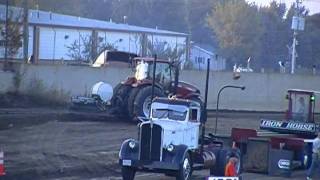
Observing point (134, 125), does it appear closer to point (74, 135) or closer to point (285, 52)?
point (74, 135)

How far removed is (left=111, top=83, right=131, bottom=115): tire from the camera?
31.4 metres

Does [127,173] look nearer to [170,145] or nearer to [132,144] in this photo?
[132,144]

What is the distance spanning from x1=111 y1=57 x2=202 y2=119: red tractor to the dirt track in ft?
2.48

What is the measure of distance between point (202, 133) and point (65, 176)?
139 inches

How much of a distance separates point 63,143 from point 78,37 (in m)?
53.4

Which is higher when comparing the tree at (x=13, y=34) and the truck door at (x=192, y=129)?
the tree at (x=13, y=34)

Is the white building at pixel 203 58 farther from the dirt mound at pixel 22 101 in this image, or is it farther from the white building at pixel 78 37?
the dirt mound at pixel 22 101

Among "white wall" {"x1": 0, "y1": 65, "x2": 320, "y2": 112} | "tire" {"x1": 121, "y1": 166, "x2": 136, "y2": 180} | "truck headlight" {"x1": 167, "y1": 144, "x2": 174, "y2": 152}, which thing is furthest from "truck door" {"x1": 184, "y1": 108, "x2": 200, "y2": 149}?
"white wall" {"x1": 0, "y1": 65, "x2": 320, "y2": 112}

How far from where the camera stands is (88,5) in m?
124

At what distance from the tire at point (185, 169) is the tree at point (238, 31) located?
85.3 m

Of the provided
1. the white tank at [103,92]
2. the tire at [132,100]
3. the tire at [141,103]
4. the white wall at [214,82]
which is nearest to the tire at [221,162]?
the tire at [141,103]

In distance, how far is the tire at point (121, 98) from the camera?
103ft

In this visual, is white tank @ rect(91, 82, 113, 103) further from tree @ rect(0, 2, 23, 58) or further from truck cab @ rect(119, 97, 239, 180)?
tree @ rect(0, 2, 23, 58)

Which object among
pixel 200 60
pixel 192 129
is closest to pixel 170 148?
pixel 192 129
